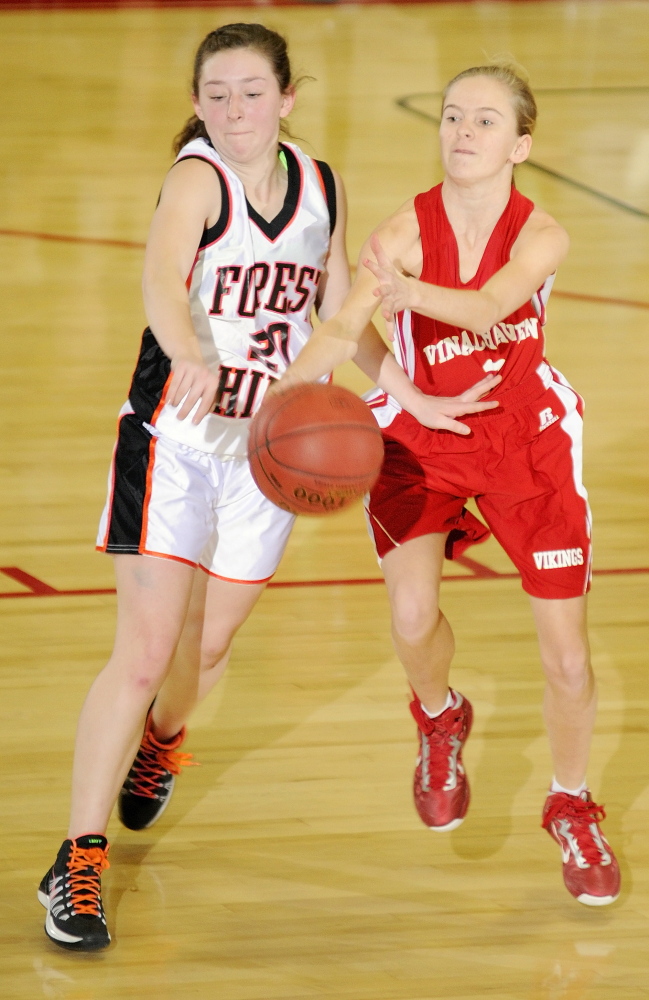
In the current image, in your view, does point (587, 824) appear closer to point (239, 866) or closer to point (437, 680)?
point (437, 680)

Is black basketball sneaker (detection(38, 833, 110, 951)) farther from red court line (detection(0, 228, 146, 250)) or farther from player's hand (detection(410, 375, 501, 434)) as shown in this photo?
red court line (detection(0, 228, 146, 250))

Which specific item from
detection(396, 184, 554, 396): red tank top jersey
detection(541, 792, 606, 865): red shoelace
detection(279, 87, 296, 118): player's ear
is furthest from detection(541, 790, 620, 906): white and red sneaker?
detection(279, 87, 296, 118): player's ear

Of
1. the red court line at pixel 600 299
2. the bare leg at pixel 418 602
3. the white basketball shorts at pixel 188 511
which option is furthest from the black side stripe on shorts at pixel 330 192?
the red court line at pixel 600 299

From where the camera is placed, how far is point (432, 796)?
330cm

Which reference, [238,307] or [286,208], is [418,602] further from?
[286,208]

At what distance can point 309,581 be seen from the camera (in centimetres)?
470

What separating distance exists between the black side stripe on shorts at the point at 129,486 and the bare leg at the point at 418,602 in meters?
0.58

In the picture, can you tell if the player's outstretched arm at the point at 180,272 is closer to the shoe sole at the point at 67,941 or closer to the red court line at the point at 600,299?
the shoe sole at the point at 67,941

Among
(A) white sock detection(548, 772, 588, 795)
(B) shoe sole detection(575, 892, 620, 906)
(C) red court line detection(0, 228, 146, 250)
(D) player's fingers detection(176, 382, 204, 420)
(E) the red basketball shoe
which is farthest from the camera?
(C) red court line detection(0, 228, 146, 250)

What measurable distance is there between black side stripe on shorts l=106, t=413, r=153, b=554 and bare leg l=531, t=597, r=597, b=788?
2.79 ft

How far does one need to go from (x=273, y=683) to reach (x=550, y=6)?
1341 cm

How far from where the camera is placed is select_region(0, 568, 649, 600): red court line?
4523 millimetres

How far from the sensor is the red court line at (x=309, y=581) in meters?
4.52

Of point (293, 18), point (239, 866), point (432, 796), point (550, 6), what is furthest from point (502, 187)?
point (550, 6)
